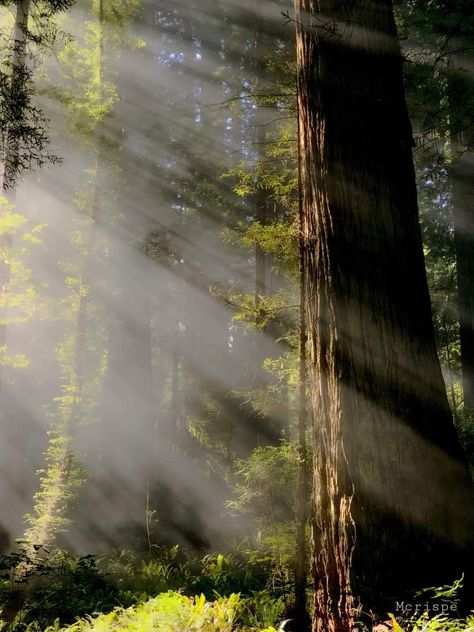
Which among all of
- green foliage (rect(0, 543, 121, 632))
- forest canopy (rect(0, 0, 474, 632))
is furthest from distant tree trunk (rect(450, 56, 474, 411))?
green foliage (rect(0, 543, 121, 632))

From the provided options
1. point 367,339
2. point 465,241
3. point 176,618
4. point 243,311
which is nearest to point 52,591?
point 176,618

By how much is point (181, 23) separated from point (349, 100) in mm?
15751

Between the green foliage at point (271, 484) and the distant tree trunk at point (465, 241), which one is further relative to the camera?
the distant tree trunk at point (465, 241)

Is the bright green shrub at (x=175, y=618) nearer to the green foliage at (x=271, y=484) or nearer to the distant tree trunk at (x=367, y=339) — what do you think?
the distant tree trunk at (x=367, y=339)

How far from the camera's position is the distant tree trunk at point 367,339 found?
3021mm

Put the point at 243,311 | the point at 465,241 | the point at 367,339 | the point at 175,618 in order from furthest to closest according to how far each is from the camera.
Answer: the point at 465,241
the point at 243,311
the point at 175,618
the point at 367,339

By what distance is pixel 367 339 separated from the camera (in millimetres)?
3262

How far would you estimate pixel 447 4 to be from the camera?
8.41 metres

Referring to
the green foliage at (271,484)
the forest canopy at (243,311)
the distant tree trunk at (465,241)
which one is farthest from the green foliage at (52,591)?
the distant tree trunk at (465,241)

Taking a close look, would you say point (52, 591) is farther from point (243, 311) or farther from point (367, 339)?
point (367, 339)

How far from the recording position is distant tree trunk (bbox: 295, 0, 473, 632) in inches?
119

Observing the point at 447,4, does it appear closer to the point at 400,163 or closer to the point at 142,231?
the point at 400,163

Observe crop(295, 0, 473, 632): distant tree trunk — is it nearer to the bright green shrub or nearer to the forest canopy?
the forest canopy

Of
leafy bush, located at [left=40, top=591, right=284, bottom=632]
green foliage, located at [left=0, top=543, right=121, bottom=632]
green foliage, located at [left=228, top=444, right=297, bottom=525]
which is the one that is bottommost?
green foliage, located at [left=0, top=543, right=121, bottom=632]
